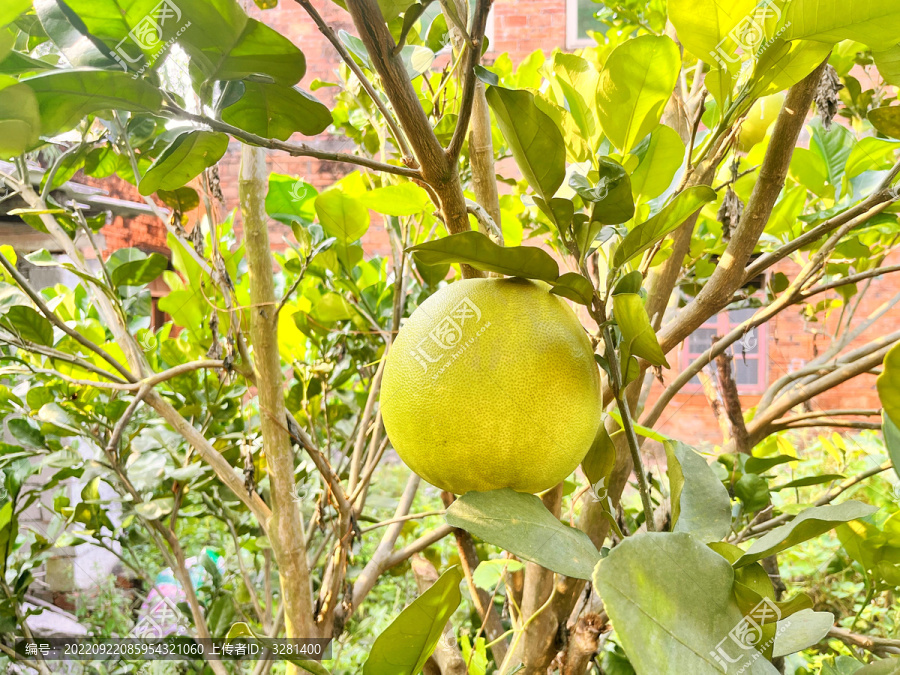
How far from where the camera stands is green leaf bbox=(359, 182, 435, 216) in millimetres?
Result: 413

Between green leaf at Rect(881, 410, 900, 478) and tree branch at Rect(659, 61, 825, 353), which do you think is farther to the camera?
tree branch at Rect(659, 61, 825, 353)

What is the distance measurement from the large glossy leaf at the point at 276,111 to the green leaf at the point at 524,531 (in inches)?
7.8

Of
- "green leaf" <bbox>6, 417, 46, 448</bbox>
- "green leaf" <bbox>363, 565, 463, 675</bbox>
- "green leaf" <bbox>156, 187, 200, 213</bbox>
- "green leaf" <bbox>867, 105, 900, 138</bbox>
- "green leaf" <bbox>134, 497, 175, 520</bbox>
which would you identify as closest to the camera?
"green leaf" <bbox>363, 565, 463, 675</bbox>

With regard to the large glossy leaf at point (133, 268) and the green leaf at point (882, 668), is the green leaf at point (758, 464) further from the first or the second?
the large glossy leaf at point (133, 268)

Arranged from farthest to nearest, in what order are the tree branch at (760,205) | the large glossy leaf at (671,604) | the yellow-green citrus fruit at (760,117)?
1. the yellow-green citrus fruit at (760,117)
2. the tree branch at (760,205)
3. the large glossy leaf at (671,604)

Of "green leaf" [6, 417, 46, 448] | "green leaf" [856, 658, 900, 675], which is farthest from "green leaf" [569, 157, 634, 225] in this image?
"green leaf" [6, 417, 46, 448]

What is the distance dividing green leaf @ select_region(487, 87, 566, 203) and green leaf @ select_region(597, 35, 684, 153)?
86 millimetres

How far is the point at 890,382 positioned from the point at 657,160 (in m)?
0.20

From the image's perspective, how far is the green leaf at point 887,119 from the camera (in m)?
0.51

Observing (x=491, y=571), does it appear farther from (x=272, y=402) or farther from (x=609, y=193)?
(x=609, y=193)

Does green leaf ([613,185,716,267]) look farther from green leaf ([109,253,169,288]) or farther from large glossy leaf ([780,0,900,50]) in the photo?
green leaf ([109,253,169,288])
